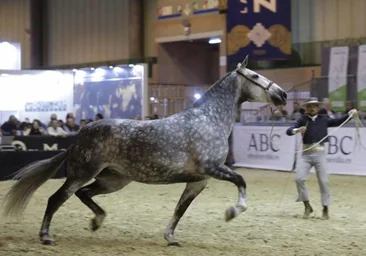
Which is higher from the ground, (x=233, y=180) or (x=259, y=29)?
(x=259, y=29)

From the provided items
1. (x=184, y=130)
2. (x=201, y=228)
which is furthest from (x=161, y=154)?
(x=201, y=228)

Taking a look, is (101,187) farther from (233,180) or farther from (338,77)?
(338,77)

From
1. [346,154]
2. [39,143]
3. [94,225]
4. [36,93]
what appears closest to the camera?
[94,225]

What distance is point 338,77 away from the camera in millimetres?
21938

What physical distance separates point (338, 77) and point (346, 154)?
4.96m

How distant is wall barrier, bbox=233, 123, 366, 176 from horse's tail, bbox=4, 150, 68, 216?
8.74 m

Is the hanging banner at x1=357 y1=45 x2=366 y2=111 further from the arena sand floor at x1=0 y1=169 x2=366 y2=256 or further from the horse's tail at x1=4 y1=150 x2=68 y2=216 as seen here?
the horse's tail at x1=4 y1=150 x2=68 y2=216

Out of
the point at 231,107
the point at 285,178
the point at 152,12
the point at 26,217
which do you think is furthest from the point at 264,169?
the point at 152,12

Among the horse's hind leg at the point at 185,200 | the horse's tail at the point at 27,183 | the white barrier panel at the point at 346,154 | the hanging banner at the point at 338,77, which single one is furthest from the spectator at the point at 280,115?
the horse's tail at the point at 27,183

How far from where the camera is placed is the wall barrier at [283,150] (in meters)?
17.5

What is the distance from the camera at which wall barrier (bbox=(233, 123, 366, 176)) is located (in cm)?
1747

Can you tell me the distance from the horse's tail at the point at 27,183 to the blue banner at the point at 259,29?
15.9m

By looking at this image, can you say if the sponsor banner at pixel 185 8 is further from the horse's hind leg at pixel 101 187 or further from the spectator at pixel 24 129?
the horse's hind leg at pixel 101 187

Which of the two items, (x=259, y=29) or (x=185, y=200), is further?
(x=259, y=29)
